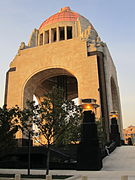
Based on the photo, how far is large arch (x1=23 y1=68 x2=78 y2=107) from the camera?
3359 centimetres

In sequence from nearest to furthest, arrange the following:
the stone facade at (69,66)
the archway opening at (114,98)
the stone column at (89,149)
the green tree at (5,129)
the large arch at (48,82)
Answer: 1. the stone column at (89,149)
2. the green tree at (5,129)
3. the stone facade at (69,66)
4. the large arch at (48,82)
5. the archway opening at (114,98)

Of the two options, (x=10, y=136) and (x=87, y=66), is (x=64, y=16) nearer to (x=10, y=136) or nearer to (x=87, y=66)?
(x=87, y=66)

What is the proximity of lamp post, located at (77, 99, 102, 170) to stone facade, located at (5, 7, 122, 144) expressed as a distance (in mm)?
13248

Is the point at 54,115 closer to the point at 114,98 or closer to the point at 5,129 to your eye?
the point at 5,129

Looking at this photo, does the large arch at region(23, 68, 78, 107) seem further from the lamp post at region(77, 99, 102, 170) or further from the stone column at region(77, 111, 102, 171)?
the stone column at region(77, 111, 102, 171)

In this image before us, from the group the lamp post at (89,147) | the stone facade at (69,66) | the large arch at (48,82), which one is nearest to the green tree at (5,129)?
the lamp post at (89,147)

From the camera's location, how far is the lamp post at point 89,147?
13.0 metres

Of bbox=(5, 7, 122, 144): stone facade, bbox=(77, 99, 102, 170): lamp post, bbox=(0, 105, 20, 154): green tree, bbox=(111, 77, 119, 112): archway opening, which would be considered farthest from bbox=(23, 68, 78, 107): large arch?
bbox=(77, 99, 102, 170): lamp post

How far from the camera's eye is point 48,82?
4159cm

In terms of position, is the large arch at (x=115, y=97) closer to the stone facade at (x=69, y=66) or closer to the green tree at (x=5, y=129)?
the stone facade at (x=69, y=66)

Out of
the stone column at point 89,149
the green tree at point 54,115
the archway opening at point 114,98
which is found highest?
the archway opening at point 114,98

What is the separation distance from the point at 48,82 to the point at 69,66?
11054 millimetres

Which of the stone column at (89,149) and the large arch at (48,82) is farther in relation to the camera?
the large arch at (48,82)

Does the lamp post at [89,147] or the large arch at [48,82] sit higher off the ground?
the large arch at [48,82]
